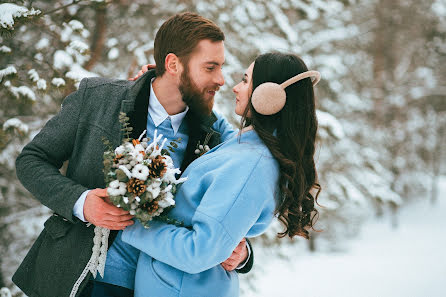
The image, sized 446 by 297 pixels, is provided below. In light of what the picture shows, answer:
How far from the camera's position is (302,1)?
15.5 feet

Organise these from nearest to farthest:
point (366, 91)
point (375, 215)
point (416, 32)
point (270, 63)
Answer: point (270, 63), point (366, 91), point (416, 32), point (375, 215)

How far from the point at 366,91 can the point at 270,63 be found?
11980 millimetres

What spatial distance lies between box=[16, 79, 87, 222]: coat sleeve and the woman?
1.06ft

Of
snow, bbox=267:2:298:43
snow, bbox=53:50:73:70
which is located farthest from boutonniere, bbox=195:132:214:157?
snow, bbox=267:2:298:43

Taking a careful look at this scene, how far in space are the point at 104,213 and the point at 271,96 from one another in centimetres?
88

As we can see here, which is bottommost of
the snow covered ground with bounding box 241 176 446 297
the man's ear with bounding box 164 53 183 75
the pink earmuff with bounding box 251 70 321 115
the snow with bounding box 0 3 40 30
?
the snow covered ground with bounding box 241 176 446 297

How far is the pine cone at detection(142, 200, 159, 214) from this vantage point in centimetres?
157

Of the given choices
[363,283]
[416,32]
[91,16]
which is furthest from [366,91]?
[91,16]

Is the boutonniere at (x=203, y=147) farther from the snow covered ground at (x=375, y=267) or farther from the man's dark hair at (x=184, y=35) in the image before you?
the snow covered ground at (x=375, y=267)

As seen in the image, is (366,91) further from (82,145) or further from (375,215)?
(82,145)

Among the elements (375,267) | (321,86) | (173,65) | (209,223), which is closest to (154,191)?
(209,223)

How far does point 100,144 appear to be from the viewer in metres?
1.97

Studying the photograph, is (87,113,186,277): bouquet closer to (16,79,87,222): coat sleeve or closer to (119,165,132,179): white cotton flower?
(119,165,132,179): white cotton flower

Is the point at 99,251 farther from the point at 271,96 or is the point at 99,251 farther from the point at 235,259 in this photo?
the point at 271,96
